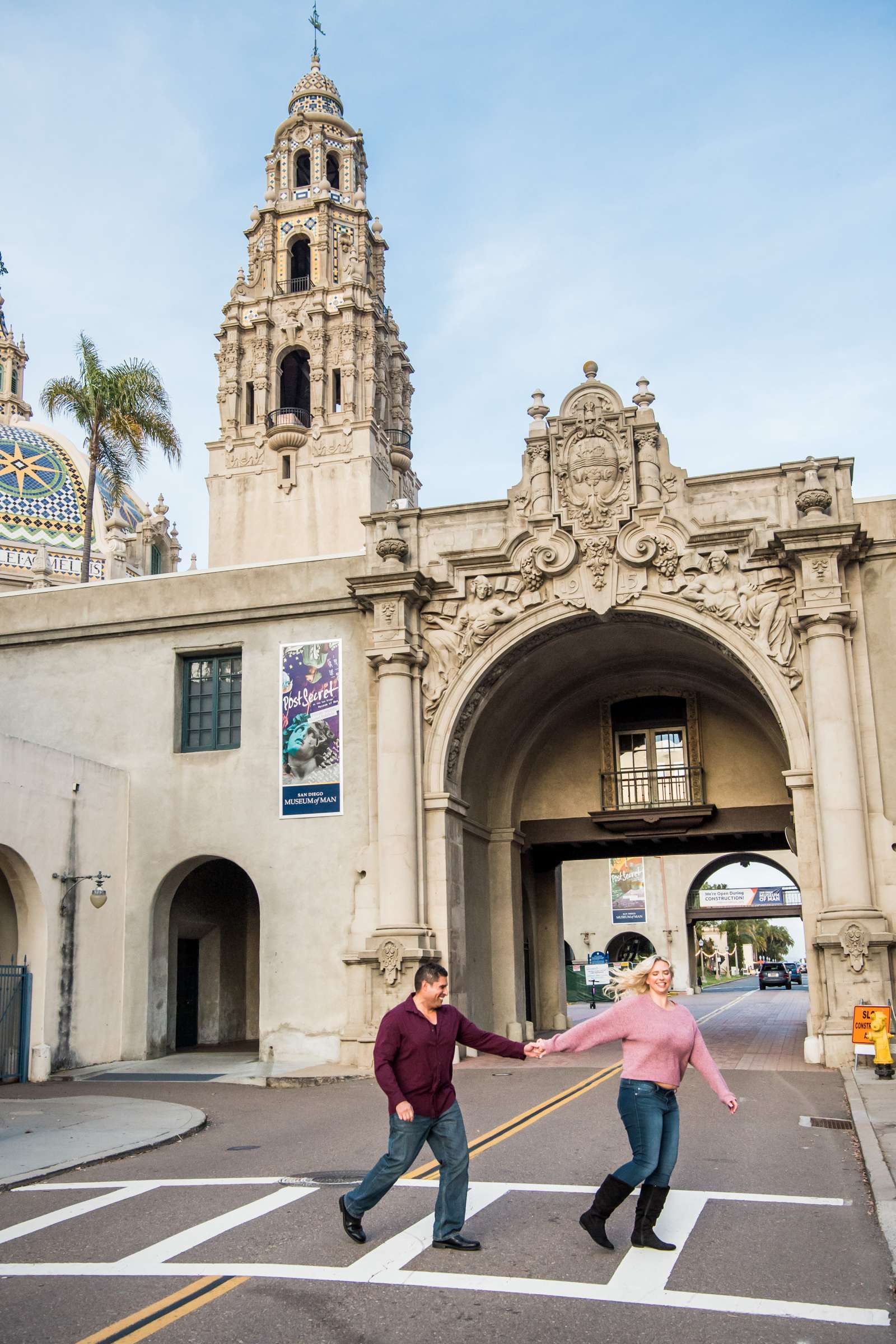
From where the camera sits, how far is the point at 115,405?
30641 millimetres

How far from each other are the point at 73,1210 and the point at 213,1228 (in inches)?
58.0

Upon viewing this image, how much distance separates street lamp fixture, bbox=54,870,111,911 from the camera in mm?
19609

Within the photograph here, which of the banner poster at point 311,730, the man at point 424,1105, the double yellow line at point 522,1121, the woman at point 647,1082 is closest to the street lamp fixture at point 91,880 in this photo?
the banner poster at point 311,730

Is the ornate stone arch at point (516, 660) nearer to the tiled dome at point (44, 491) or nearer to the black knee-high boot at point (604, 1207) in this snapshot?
the black knee-high boot at point (604, 1207)

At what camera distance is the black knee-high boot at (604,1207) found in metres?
7.05

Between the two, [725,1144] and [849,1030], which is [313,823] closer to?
[849,1030]

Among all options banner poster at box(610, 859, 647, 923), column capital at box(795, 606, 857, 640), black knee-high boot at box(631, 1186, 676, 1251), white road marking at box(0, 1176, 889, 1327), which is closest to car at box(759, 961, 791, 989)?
banner poster at box(610, 859, 647, 923)

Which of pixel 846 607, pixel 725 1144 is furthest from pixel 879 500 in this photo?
pixel 725 1144

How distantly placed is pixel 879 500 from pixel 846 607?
214cm

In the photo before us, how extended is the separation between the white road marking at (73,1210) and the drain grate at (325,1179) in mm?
1051

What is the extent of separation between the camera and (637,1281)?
6.52 metres

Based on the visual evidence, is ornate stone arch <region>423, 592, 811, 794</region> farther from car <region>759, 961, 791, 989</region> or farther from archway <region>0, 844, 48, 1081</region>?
car <region>759, 961, 791, 989</region>

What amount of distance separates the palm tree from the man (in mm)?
24796

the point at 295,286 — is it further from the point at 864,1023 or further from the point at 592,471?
the point at 864,1023
